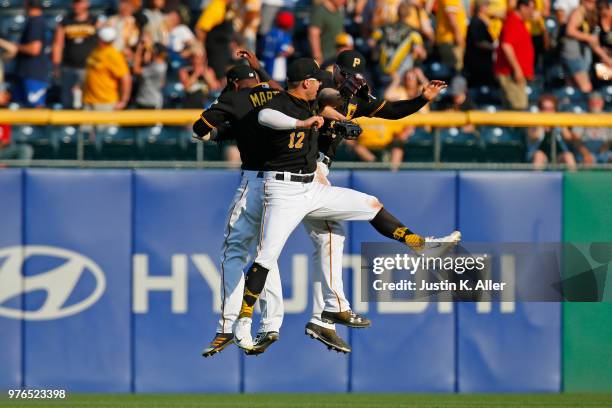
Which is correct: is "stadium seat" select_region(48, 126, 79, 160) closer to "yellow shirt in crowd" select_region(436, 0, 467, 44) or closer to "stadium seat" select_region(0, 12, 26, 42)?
"stadium seat" select_region(0, 12, 26, 42)

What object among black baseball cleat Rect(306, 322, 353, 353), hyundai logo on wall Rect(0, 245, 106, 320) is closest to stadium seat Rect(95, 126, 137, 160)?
hyundai logo on wall Rect(0, 245, 106, 320)

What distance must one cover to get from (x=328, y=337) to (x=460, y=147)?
410 centimetres

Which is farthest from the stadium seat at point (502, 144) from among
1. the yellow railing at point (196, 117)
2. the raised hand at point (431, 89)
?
the raised hand at point (431, 89)

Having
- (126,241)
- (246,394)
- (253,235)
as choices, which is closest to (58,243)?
(126,241)

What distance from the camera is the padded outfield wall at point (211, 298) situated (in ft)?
52.4

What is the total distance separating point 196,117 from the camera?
15.5 meters

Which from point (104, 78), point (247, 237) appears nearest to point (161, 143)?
point (104, 78)

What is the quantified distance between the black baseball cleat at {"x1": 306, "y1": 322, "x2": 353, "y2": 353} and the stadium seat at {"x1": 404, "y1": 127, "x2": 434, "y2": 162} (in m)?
3.63

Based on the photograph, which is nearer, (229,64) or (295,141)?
(295,141)

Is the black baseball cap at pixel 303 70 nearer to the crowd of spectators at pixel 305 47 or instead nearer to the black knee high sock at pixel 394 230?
the black knee high sock at pixel 394 230

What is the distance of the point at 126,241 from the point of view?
16.1 meters

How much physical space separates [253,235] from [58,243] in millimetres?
4073

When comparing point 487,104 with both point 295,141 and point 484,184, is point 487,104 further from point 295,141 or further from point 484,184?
point 295,141

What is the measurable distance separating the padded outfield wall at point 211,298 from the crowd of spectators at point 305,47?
4.05ft
